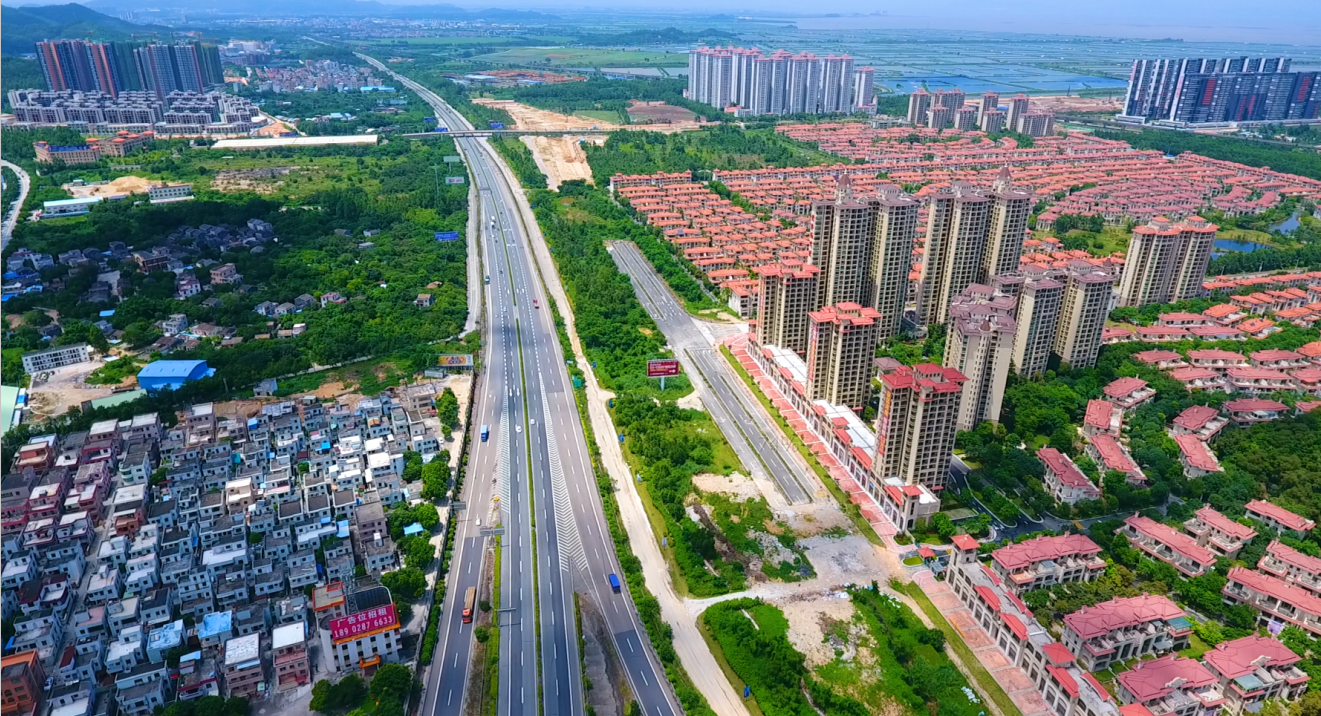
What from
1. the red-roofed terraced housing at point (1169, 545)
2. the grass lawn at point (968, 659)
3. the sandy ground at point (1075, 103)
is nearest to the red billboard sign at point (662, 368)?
the grass lawn at point (968, 659)

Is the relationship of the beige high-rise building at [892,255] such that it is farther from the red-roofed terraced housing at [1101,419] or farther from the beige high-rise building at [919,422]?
the beige high-rise building at [919,422]

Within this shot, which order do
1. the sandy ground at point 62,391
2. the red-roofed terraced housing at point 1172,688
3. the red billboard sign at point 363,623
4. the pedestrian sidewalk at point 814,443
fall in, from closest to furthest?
the red-roofed terraced housing at point 1172,688 < the red billboard sign at point 363,623 < the pedestrian sidewalk at point 814,443 < the sandy ground at point 62,391

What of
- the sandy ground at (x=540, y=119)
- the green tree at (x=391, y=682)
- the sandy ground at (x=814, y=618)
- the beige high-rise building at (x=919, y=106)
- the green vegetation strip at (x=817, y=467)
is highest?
the beige high-rise building at (x=919, y=106)

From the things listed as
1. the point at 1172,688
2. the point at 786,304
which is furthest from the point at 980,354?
the point at 1172,688

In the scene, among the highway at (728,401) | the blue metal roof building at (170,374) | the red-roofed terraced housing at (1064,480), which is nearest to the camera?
the red-roofed terraced housing at (1064,480)

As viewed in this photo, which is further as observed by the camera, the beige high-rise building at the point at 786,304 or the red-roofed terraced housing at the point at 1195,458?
the beige high-rise building at the point at 786,304

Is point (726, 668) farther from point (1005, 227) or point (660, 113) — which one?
point (660, 113)

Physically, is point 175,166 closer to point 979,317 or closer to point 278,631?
point 278,631
